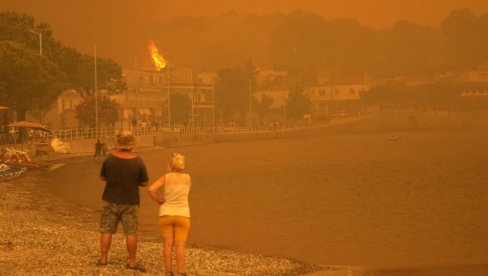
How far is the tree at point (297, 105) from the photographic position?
150625mm

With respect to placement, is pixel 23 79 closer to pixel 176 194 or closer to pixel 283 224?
pixel 283 224

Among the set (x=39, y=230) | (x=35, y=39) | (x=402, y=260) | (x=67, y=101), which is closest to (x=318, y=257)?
(x=402, y=260)

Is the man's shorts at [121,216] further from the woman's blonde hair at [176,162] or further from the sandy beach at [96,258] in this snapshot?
the woman's blonde hair at [176,162]

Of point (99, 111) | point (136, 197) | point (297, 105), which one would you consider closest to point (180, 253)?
point (136, 197)

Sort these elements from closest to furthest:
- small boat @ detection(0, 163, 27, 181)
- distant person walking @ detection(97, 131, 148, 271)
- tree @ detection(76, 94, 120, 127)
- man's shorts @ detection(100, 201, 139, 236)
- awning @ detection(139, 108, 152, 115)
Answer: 1. distant person walking @ detection(97, 131, 148, 271)
2. man's shorts @ detection(100, 201, 139, 236)
3. small boat @ detection(0, 163, 27, 181)
4. tree @ detection(76, 94, 120, 127)
5. awning @ detection(139, 108, 152, 115)

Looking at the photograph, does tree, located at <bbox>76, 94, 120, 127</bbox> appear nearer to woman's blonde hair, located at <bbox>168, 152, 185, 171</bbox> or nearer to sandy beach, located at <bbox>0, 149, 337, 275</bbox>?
sandy beach, located at <bbox>0, 149, 337, 275</bbox>

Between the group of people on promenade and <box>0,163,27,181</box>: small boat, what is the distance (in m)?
27.1

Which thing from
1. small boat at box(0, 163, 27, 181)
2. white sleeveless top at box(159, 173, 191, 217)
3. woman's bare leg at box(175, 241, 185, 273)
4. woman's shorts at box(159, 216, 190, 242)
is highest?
white sleeveless top at box(159, 173, 191, 217)

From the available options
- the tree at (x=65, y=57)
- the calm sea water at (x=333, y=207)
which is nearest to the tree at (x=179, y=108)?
the tree at (x=65, y=57)

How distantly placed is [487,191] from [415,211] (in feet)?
32.7

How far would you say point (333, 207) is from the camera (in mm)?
31328

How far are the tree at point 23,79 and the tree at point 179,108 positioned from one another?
202ft

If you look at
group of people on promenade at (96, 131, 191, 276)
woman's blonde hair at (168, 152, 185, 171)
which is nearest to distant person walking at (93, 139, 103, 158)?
group of people on promenade at (96, 131, 191, 276)

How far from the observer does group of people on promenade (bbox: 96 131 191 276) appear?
1137cm
